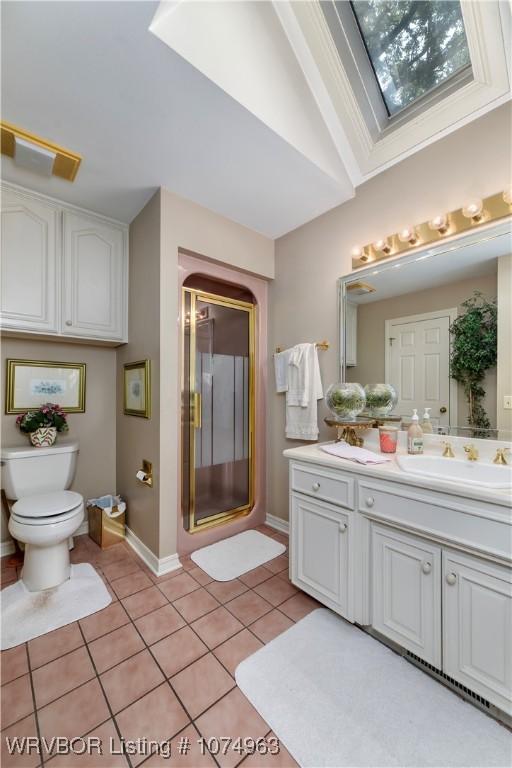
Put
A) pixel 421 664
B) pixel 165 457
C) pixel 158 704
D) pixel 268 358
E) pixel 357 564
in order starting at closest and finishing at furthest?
Result: pixel 158 704, pixel 421 664, pixel 357 564, pixel 165 457, pixel 268 358

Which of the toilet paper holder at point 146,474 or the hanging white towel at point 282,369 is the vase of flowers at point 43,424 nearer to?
the toilet paper holder at point 146,474

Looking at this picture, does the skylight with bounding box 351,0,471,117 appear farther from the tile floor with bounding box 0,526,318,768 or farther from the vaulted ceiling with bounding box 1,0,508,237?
the tile floor with bounding box 0,526,318,768

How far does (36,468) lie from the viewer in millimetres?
2045

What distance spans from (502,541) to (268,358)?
1976 millimetres

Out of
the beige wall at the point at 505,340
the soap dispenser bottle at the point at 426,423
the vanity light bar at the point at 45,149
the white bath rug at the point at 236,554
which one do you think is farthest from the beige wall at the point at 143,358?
the beige wall at the point at 505,340

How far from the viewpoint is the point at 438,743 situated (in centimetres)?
103

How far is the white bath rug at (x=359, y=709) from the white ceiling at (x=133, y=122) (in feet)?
8.19

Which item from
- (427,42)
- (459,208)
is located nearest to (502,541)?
(459,208)

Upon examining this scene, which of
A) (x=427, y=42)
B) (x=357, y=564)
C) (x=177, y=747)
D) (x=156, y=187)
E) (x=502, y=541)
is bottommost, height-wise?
(x=177, y=747)

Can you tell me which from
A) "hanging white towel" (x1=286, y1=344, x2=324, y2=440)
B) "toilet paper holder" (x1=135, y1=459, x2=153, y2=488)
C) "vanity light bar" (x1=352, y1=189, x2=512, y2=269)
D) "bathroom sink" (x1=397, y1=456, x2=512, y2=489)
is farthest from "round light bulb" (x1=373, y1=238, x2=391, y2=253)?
Answer: "toilet paper holder" (x1=135, y1=459, x2=153, y2=488)

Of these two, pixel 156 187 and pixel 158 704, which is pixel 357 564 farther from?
pixel 156 187

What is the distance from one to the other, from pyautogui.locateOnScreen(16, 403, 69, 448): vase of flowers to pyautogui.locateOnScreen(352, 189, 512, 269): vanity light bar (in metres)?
2.37

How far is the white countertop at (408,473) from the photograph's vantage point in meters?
1.05

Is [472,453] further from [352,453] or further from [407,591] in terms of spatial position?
[407,591]
